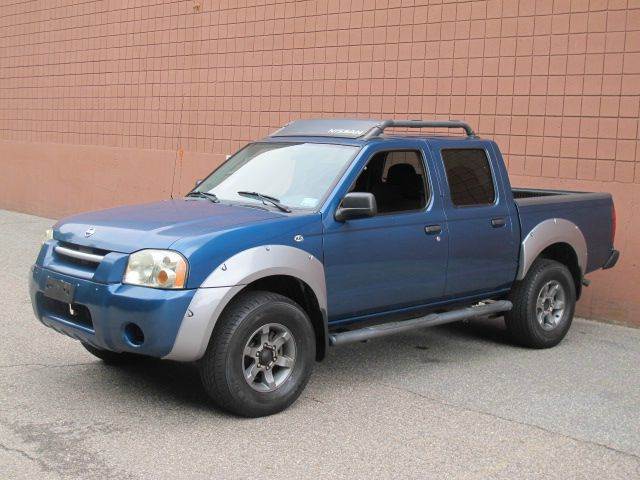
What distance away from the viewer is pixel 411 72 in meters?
10.4

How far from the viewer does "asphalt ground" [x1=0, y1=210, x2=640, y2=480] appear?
4.79 metres

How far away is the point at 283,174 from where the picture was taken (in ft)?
21.5

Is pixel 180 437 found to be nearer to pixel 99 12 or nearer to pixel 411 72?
pixel 411 72

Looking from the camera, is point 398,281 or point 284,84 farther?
point 284,84

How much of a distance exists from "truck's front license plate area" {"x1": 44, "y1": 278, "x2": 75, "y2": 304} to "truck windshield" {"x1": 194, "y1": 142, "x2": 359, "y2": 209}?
4.59ft

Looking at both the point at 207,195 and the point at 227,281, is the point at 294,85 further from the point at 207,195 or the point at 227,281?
the point at 227,281

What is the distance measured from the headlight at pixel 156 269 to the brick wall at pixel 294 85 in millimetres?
5170

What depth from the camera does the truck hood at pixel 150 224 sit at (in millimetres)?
5449

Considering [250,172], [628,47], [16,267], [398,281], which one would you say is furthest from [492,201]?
[16,267]

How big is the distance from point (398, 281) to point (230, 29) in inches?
290

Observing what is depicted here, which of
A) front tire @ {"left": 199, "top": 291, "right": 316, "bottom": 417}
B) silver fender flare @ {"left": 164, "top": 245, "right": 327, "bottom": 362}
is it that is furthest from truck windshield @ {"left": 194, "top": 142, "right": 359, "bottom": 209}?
front tire @ {"left": 199, "top": 291, "right": 316, "bottom": 417}

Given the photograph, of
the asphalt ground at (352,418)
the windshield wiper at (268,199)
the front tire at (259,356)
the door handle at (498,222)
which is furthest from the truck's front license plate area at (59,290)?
the door handle at (498,222)

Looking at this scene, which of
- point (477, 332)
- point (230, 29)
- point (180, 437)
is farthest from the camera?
point (230, 29)

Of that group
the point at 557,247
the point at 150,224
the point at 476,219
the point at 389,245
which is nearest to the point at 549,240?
the point at 557,247
